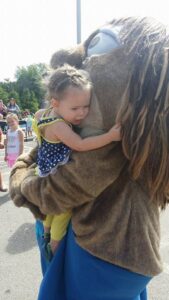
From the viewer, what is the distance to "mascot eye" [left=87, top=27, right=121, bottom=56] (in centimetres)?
152

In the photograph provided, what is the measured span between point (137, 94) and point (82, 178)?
0.35 metres

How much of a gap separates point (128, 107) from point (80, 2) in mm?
6720

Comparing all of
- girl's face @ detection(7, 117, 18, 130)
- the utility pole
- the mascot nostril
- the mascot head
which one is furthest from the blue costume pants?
the utility pole

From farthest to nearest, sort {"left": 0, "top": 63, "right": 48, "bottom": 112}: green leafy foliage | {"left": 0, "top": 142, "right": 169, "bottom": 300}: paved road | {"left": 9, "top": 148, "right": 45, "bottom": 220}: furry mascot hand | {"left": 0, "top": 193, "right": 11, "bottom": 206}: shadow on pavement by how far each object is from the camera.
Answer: {"left": 0, "top": 63, "right": 48, "bottom": 112}: green leafy foliage → {"left": 0, "top": 193, "right": 11, "bottom": 206}: shadow on pavement → {"left": 0, "top": 142, "right": 169, "bottom": 300}: paved road → {"left": 9, "top": 148, "right": 45, "bottom": 220}: furry mascot hand

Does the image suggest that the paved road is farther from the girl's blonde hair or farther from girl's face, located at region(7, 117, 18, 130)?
the girl's blonde hair

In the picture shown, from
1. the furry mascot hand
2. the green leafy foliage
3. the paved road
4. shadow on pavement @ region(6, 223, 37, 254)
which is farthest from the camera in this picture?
the green leafy foliage

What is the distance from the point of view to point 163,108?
1430 millimetres

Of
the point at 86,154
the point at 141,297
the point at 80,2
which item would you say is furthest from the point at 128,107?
the point at 80,2

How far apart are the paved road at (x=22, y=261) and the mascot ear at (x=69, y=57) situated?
6.53 feet

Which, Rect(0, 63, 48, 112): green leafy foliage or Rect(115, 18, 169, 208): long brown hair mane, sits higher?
Rect(115, 18, 169, 208): long brown hair mane

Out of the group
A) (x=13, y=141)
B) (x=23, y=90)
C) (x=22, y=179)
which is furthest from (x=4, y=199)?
(x=23, y=90)

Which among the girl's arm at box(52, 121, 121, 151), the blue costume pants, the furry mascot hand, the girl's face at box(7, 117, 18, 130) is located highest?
the girl's arm at box(52, 121, 121, 151)

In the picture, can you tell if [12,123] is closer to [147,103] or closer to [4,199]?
[4,199]

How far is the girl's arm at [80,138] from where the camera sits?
→ 1.43m
